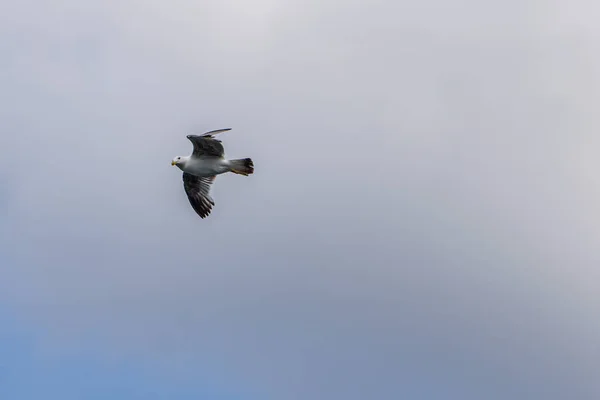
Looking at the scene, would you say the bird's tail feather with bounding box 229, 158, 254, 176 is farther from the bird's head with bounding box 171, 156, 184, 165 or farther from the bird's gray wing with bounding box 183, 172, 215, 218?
the bird's gray wing with bounding box 183, 172, 215, 218

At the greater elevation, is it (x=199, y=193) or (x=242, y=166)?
(x=199, y=193)

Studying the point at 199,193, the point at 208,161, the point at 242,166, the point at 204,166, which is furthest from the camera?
the point at 199,193

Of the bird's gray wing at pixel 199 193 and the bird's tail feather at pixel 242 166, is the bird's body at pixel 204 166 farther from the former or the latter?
the bird's gray wing at pixel 199 193

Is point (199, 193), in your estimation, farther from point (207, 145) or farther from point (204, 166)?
point (207, 145)

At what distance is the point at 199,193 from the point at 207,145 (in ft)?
19.0

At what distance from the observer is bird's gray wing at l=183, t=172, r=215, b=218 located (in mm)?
57531

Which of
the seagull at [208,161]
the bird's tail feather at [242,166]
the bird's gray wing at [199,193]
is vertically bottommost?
the bird's tail feather at [242,166]

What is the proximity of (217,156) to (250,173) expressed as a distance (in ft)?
6.03

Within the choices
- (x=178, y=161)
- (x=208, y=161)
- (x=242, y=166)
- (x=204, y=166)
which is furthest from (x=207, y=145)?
(x=178, y=161)

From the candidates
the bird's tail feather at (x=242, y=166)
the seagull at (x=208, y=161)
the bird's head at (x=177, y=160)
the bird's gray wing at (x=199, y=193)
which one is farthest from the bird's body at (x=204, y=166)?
the bird's gray wing at (x=199, y=193)

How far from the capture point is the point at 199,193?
57688mm

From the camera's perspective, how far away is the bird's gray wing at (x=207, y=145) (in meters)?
51.0

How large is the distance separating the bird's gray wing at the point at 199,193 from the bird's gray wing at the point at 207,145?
3.84 metres

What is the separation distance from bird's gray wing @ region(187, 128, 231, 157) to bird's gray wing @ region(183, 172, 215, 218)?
3.84 m
